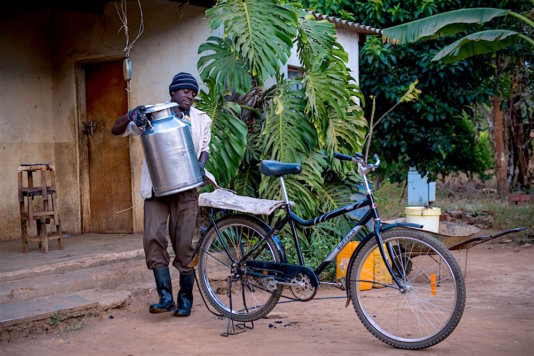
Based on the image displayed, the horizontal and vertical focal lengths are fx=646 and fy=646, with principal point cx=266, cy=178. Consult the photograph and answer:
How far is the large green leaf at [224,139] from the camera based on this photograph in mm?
6465

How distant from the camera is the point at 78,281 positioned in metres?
5.33

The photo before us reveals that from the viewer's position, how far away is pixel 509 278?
22.3 feet

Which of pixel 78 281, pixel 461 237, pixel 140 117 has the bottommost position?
pixel 78 281

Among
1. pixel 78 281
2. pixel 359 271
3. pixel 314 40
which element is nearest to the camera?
pixel 359 271

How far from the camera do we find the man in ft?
15.5

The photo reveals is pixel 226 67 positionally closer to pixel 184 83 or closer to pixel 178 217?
pixel 184 83

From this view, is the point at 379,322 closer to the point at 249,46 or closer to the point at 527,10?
the point at 249,46

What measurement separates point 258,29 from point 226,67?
50cm

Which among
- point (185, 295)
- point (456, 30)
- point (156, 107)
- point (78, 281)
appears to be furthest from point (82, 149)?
point (456, 30)

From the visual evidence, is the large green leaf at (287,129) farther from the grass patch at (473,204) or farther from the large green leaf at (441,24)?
the grass patch at (473,204)

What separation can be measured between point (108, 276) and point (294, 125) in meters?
2.44

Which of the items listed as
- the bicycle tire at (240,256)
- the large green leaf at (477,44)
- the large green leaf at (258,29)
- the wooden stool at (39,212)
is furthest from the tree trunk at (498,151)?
the bicycle tire at (240,256)

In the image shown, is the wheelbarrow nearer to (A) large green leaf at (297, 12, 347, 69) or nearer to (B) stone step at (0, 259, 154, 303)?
(A) large green leaf at (297, 12, 347, 69)

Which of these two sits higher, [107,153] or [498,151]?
[107,153]
